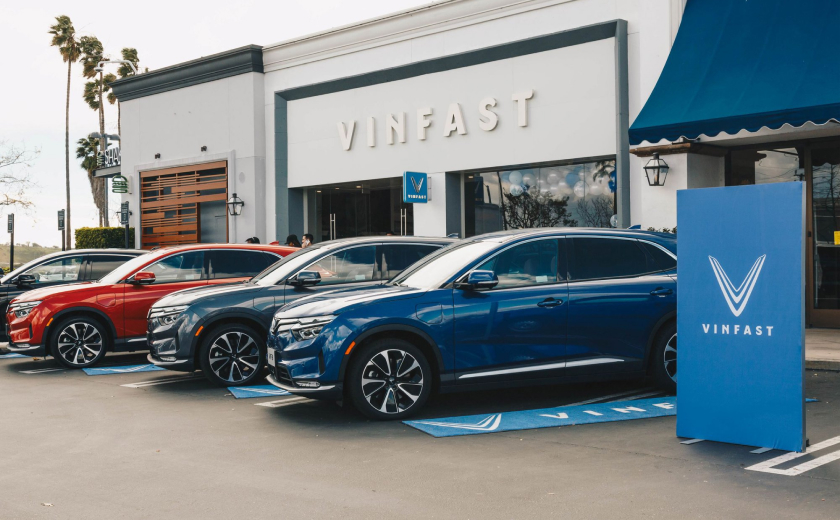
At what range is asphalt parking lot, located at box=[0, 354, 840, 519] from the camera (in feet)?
16.5

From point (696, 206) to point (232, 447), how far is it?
410 cm

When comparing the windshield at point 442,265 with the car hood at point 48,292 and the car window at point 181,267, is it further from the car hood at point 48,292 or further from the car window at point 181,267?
the car hood at point 48,292

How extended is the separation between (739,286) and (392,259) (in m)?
4.71

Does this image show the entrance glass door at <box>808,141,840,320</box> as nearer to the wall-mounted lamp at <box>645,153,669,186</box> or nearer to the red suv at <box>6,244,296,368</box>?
A: the wall-mounted lamp at <box>645,153,669,186</box>

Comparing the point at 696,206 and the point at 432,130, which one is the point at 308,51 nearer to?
the point at 432,130

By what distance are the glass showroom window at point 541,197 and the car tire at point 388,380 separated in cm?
949

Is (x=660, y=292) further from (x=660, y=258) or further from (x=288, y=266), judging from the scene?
(x=288, y=266)

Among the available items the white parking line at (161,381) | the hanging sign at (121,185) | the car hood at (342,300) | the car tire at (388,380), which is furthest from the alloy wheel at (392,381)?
the hanging sign at (121,185)

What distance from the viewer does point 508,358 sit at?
25.5ft

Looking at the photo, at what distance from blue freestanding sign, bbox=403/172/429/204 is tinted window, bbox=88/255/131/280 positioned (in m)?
6.81

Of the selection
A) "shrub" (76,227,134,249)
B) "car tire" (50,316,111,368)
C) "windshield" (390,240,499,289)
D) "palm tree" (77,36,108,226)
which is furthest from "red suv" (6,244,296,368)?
"palm tree" (77,36,108,226)

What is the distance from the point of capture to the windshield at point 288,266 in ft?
32.9

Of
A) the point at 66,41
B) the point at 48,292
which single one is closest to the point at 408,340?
the point at 48,292

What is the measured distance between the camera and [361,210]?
21.4 m
